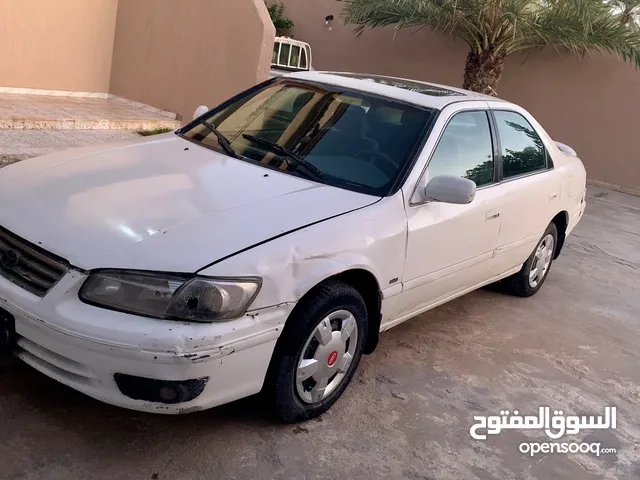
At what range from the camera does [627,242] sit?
870cm

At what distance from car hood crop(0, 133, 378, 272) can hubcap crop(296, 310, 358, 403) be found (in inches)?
19.9

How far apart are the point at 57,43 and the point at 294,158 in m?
6.43

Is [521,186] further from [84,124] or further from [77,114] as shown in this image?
[77,114]

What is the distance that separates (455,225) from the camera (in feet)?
13.5

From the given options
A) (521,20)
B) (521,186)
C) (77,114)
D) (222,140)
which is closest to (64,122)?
(77,114)

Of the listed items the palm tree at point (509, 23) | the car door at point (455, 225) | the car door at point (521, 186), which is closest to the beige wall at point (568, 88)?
the palm tree at point (509, 23)

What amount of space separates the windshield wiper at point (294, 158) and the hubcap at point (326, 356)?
0.80 m

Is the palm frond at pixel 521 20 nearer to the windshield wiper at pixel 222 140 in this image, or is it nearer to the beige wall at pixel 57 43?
the beige wall at pixel 57 43

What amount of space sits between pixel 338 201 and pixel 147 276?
1122 millimetres

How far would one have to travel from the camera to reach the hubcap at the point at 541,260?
5695mm

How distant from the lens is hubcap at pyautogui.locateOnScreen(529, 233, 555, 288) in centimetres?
570

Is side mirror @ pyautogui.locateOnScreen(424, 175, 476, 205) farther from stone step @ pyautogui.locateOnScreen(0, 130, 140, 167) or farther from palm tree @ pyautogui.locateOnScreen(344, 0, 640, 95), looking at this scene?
palm tree @ pyautogui.locateOnScreen(344, 0, 640, 95)

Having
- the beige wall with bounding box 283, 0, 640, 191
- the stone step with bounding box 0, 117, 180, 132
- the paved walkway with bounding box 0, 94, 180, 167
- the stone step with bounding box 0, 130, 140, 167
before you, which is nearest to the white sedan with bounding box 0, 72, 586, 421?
the stone step with bounding box 0, 130, 140, 167

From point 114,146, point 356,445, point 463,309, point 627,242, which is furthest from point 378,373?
point 627,242
